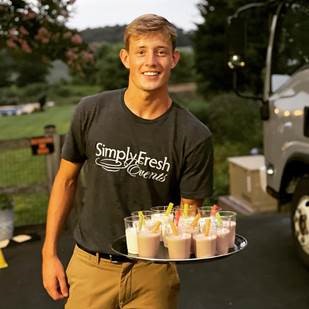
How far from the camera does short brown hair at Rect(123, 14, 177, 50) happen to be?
1774mm

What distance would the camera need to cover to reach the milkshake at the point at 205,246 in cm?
168

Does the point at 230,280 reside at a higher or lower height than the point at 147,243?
lower

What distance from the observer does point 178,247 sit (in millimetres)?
1675

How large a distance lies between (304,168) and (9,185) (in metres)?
3.19

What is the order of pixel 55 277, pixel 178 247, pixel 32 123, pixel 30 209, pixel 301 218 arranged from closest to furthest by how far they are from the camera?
1. pixel 178 247
2. pixel 55 277
3. pixel 301 218
4. pixel 30 209
5. pixel 32 123

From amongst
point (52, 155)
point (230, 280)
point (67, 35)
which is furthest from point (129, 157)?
point (67, 35)

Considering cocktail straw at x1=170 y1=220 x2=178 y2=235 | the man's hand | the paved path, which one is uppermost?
cocktail straw at x1=170 y1=220 x2=178 y2=235

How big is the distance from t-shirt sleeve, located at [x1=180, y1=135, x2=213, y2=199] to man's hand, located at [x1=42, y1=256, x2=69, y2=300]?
549 millimetres

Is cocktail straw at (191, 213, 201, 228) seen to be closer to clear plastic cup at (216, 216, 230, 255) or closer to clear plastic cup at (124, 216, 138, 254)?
clear plastic cup at (216, 216, 230, 255)

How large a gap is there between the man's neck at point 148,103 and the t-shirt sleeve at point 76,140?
18 centimetres

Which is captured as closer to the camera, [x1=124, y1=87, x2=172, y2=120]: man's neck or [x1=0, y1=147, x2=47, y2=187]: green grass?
[x1=124, y1=87, x2=172, y2=120]: man's neck

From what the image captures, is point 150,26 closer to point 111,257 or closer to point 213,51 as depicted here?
point 111,257

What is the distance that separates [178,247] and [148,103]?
520mm

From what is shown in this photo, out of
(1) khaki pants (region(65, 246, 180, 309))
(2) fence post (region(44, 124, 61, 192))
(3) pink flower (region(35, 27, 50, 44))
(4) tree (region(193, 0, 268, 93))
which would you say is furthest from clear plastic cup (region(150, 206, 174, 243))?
(4) tree (region(193, 0, 268, 93))
